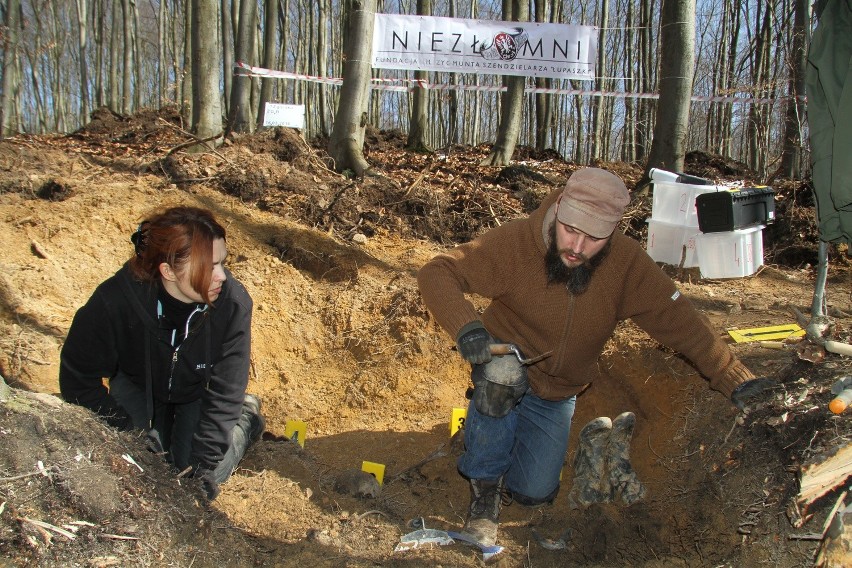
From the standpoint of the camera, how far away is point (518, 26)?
910 centimetres

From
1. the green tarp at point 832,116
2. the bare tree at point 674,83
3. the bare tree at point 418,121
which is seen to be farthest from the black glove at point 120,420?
the bare tree at point 418,121

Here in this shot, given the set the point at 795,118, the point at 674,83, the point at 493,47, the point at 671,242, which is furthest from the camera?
the point at 493,47

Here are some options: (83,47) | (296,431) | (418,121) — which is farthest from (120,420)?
(83,47)

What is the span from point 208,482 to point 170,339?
2.03ft

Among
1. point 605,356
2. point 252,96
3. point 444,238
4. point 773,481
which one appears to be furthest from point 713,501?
point 252,96

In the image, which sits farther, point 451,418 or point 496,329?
point 451,418

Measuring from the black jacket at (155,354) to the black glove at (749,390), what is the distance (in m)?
2.00

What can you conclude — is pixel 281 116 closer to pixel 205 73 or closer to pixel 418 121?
pixel 205 73

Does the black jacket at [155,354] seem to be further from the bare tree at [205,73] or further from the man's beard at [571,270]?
the bare tree at [205,73]

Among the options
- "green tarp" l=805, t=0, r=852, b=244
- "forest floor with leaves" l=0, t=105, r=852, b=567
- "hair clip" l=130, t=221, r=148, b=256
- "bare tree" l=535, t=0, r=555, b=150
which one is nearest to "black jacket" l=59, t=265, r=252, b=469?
"hair clip" l=130, t=221, r=148, b=256

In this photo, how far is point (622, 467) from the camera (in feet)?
9.89

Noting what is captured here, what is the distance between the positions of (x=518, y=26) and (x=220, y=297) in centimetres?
788

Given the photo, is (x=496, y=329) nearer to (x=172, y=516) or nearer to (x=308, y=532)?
(x=308, y=532)

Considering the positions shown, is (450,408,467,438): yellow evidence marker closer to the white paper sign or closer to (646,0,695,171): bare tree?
(646,0,695,171): bare tree
